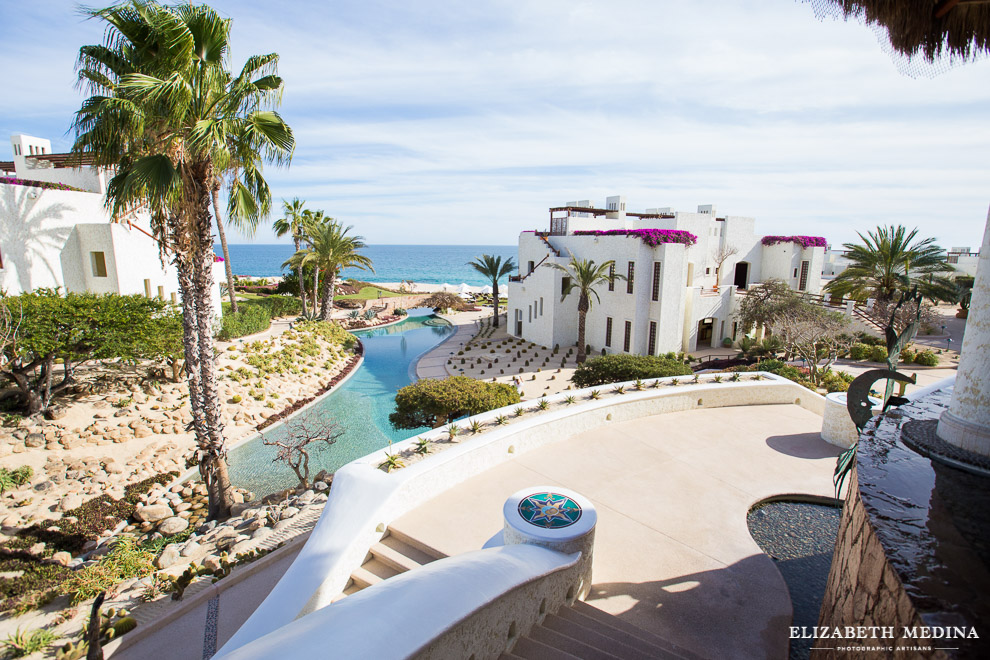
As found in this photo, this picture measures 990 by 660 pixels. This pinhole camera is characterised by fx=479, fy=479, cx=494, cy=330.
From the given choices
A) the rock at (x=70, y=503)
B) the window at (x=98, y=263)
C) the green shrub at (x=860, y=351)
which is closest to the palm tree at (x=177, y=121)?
the rock at (x=70, y=503)

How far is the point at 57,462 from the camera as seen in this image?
14.4 metres

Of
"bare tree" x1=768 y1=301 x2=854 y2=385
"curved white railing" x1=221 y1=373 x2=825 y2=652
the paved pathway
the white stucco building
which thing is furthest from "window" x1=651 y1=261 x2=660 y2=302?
the white stucco building

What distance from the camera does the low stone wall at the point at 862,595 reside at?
287 cm

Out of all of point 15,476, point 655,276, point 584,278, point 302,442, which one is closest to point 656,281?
point 655,276

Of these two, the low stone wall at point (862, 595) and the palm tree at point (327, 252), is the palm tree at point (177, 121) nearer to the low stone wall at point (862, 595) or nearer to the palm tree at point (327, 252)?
the low stone wall at point (862, 595)

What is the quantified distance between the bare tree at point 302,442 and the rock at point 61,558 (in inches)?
182

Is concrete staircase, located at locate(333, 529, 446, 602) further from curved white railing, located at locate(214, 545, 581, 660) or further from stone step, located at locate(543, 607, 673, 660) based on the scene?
stone step, located at locate(543, 607, 673, 660)

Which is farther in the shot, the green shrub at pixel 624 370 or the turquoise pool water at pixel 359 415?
the green shrub at pixel 624 370

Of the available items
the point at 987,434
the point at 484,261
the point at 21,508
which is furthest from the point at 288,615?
the point at 484,261

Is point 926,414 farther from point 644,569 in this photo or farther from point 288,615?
point 288,615

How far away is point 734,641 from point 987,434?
3.45 m

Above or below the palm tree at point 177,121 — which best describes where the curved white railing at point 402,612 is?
below

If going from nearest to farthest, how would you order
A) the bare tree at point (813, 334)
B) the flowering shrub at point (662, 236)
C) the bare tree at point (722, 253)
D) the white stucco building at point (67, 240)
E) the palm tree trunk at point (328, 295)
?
the white stucco building at point (67, 240), the bare tree at point (813, 334), the flowering shrub at point (662, 236), the bare tree at point (722, 253), the palm tree trunk at point (328, 295)

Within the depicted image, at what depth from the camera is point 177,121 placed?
9.38 m
